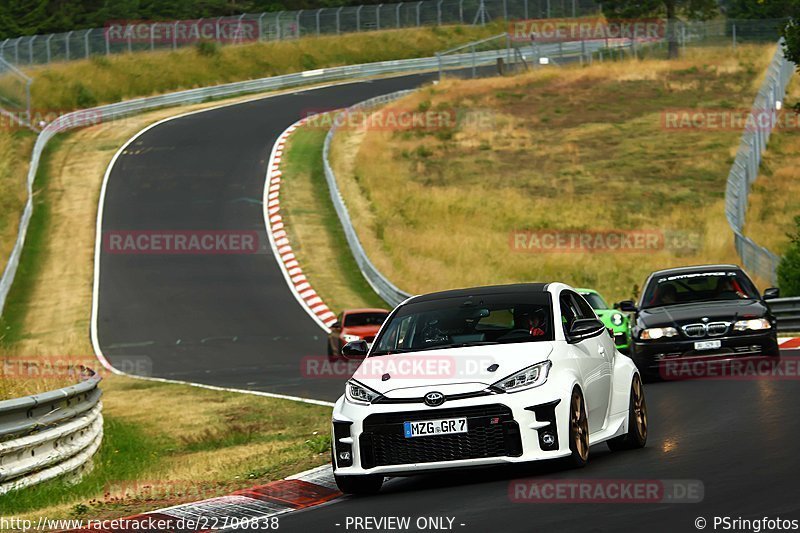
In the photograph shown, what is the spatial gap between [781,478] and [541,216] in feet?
125

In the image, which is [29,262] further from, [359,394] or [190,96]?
[359,394]

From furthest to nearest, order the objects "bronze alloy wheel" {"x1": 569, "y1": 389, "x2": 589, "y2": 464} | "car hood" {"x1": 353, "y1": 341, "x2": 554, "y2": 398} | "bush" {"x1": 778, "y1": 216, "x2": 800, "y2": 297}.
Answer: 1. "bush" {"x1": 778, "y1": 216, "x2": 800, "y2": 297}
2. "bronze alloy wheel" {"x1": 569, "y1": 389, "x2": 589, "y2": 464}
3. "car hood" {"x1": 353, "y1": 341, "x2": 554, "y2": 398}

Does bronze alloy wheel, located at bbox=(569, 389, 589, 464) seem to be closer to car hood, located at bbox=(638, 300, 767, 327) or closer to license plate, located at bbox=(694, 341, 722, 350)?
Result: license plate, located at bbox=(694, 341, 722, 350)

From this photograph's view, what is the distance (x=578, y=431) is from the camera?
10320 millimetres

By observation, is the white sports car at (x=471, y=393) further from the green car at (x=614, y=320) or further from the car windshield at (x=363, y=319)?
the car windshield at (x=363, y=319)

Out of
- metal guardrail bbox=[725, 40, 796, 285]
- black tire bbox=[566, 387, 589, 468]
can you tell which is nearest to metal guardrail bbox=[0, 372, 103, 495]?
black tire bbox=[566, 387, 589, 468]

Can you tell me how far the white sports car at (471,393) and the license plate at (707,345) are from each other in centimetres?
721

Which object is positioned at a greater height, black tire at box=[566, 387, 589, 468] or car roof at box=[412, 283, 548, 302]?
car roof at box=[412, 283, 548, 302]

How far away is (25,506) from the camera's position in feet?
37.5

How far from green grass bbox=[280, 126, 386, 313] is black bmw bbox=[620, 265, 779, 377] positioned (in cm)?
1757

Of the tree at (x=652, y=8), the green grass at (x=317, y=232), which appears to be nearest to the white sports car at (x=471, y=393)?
the green grass at (x=317, y=232)

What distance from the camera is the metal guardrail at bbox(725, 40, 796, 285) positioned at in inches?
1294

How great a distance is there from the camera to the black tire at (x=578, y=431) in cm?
1017

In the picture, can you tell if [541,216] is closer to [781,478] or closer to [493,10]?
[781,478]
